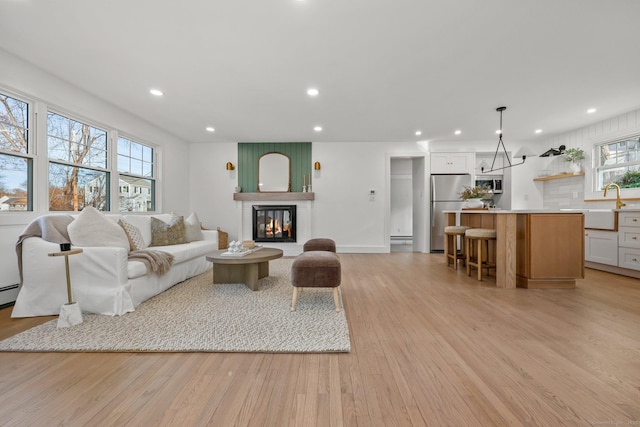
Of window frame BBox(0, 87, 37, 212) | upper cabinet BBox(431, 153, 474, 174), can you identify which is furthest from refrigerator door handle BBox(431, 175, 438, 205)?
window frame BBox(0, 87, 37, 212)

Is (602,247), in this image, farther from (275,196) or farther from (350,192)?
(275,196)

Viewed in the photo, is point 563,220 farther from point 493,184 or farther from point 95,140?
point 95,140

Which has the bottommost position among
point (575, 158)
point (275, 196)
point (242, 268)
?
point (242, 268)

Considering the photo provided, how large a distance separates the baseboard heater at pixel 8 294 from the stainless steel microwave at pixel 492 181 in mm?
7476

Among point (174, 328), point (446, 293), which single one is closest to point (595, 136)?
point (446, 293)

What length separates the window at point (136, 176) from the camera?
4.05 meters

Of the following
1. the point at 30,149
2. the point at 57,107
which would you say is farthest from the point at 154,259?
the point at 57,107

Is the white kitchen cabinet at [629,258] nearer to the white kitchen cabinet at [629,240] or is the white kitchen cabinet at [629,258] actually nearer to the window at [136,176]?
the white kitchen cabinet at [629,240]

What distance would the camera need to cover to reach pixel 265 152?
221 inches

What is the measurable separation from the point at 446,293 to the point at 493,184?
13.8ft

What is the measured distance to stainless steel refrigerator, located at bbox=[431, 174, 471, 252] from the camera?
5.52 metres

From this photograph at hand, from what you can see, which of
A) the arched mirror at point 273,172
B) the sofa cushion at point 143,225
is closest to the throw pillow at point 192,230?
the sofa cushion at point 143,225

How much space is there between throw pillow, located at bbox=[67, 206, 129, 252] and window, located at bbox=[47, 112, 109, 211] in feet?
2.93

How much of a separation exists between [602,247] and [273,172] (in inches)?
228
